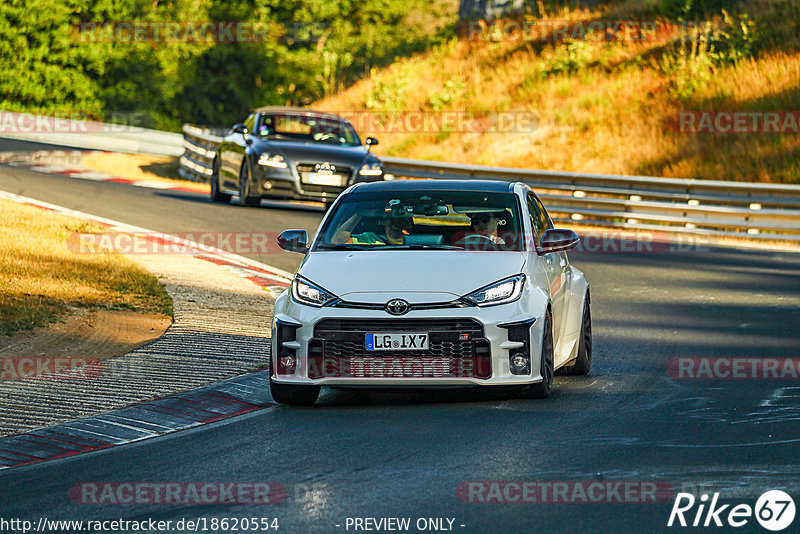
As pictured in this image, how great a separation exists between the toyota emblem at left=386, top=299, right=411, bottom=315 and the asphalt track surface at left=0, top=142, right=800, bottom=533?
2.18ft

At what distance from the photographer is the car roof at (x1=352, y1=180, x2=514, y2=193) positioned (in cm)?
1026

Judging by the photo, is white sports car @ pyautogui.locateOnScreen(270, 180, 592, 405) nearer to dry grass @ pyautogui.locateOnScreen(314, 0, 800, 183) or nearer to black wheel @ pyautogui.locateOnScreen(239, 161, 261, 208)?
black wheel @ pyautogui.locateOnScreen(239, 161, 261, 208)

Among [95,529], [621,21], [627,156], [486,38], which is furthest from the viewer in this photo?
[486,38]

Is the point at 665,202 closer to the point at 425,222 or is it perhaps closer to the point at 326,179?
the point at 326,179

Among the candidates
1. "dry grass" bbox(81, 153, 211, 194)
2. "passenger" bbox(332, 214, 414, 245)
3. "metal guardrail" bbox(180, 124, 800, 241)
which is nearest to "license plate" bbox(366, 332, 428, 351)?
"passenger" bbox(332, 214, 414, 245)

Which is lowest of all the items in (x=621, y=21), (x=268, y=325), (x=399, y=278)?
(x=268, y=325)

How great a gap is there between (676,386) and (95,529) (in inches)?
198

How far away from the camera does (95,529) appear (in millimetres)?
6148

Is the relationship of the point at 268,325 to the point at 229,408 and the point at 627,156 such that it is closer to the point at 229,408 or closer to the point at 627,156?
the point at 229,408

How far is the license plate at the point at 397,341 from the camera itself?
28.8 feet

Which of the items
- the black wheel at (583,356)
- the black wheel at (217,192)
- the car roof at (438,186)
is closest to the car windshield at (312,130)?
the black wheel at (217,192)

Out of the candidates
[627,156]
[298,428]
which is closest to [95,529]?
[298,428]

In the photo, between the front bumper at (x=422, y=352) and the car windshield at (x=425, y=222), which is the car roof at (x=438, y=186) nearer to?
the car windshield at (x=425, y=222)

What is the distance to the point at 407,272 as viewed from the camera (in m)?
9.07
